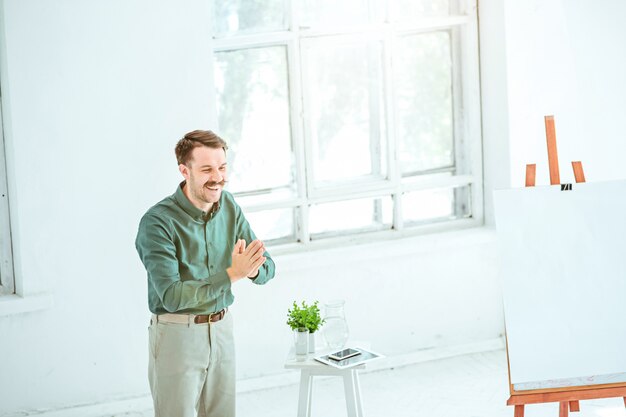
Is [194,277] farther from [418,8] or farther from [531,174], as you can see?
[418,8]


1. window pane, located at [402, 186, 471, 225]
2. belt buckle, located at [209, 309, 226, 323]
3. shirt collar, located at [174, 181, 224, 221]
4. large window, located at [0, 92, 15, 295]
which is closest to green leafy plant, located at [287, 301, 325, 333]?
belt buckle, located at [209, 309, 226, 323]

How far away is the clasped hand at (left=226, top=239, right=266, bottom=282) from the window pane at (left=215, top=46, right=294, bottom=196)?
1653 mm

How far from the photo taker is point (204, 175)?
3590mm

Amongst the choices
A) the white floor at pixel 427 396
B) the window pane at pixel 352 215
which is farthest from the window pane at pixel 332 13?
the white floor at pixel 427 396

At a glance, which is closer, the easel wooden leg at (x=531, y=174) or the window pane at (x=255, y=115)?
the easel wooden leg at (x=531, y=174)

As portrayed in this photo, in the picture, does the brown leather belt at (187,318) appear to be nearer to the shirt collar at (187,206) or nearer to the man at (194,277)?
the man at (194,277)

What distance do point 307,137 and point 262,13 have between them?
71 cm

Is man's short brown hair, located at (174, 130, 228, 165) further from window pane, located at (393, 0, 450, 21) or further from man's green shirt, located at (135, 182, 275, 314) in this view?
window pane, located at (393, 0, 450, 21)

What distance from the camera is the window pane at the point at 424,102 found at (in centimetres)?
545

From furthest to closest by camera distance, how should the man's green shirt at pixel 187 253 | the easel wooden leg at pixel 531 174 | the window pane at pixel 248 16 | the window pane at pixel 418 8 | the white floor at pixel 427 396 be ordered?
the window pane at pixel 418 8 → the window pane at pixel 248 16 → the white floor at pixel 427 396 → the easel wooden leg at pixel 531 174 → the man's green shirt at pixel 187 253

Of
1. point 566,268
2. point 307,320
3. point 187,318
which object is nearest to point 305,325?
point 307,320

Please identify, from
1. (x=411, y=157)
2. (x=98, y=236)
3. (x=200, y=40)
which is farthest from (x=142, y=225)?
(x=411, y=157)

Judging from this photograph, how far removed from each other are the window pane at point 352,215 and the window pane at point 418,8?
1.05 meters

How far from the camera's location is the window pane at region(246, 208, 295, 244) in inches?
206
